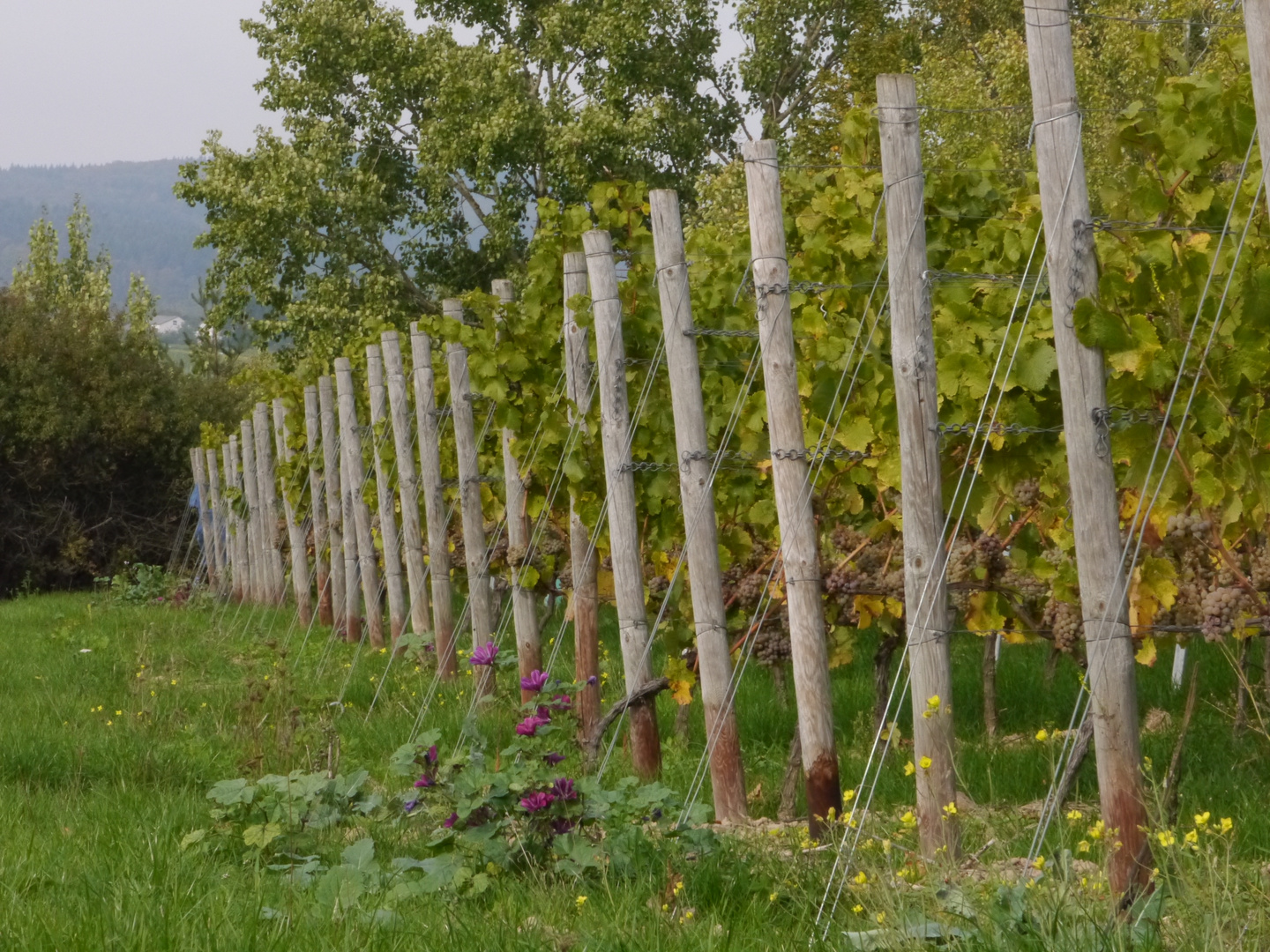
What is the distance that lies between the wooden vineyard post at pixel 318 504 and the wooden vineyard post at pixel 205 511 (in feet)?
20.1

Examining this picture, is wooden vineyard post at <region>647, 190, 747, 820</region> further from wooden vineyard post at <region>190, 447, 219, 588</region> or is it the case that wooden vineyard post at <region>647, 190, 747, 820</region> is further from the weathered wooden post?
wooden vineyard post at <region>190, 447, 219, 588</region>

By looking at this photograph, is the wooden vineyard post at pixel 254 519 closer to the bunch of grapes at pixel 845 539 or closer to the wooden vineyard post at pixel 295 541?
the wooden vineyard post at pixel 295 541

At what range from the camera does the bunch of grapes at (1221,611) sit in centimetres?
511

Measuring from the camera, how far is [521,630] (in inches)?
355

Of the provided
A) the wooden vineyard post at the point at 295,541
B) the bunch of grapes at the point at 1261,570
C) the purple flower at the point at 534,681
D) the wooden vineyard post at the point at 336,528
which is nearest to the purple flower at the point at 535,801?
the purple flower at the point at 534,681

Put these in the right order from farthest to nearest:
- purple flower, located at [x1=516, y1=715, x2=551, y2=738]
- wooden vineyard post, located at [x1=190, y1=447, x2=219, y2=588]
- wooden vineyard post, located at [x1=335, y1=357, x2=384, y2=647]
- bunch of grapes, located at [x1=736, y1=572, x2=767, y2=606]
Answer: wooden vineyard post, located at [x1=190, y1=447, x2=219, y2=588]
wooden vineyard post, located at [x1=335, y1=357, x2=384, y2=647]
bunch of grapes, located at [x1=736, y1=572, x2=767, y2=606]
purple flower, located at [x1=516, y1=715, x2=551, y2=738]

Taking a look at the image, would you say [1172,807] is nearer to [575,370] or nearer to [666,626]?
[666,626]

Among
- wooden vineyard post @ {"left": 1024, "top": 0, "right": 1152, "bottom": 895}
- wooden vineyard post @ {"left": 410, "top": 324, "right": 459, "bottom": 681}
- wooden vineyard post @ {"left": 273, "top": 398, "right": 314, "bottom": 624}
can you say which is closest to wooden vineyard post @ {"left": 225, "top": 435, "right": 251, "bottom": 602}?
wooden vineyard post @ {"left": 273, "top": 398, "right": 314, "bottom": 624}

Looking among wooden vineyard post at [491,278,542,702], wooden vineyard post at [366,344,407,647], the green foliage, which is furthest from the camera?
the green foliage

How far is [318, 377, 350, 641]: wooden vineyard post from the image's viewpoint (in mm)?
13516

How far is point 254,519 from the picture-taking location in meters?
18.1

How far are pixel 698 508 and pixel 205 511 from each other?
1726 centimetres

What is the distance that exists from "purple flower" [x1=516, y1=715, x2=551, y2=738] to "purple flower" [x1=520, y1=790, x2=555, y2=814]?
0.79 feet

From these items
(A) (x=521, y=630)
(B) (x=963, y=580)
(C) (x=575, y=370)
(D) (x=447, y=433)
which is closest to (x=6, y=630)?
(D) (x=447, y=433)
